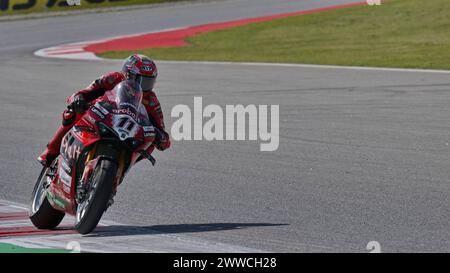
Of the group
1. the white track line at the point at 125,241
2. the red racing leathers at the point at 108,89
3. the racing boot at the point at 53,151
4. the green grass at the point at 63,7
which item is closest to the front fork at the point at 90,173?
the white track line at the point at 125,241

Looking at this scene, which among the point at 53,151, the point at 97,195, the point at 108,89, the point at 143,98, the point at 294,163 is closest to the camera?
the point at 97,195

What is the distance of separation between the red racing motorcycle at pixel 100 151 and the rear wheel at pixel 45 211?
173 mm

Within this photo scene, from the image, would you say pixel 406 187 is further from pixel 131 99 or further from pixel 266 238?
pixel 131 99

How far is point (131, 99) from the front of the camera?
7008mm

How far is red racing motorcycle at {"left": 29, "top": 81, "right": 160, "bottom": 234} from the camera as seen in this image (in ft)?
22.5

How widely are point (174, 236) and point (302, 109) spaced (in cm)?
710

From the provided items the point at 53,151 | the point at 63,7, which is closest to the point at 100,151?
the point at 53,151

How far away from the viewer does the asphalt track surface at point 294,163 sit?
23.8ft

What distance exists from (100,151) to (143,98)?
0.56m

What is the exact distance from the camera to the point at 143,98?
24.0ft

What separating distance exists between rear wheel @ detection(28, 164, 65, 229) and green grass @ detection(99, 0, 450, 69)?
1132 centimetres

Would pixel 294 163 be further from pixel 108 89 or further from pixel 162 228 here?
pixel 108 89

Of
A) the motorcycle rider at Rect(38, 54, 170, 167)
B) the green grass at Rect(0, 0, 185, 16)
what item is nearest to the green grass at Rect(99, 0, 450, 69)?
the green grass at Rect(0, 0, 185, 16)
